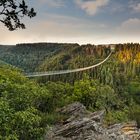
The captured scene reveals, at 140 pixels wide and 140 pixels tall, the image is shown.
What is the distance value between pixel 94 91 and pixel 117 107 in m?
37.4

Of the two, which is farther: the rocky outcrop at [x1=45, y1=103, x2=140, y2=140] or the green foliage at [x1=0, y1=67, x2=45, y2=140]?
the rocky outcrop at [x1=45, y1=103, x2=140, y2=140]

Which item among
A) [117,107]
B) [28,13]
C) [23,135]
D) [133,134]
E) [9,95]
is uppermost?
[28,13]

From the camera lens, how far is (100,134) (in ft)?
136

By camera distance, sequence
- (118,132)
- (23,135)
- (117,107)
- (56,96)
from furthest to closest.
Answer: (117,107), (56,96), (118,132), (23,135)

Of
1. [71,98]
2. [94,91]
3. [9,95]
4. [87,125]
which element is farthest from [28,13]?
[94,91]

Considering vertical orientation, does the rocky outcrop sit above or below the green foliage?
below

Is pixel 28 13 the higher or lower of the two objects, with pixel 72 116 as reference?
higher

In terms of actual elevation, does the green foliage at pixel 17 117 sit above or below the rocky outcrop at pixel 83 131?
above

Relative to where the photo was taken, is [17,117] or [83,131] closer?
[17,117]

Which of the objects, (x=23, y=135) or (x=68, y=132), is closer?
(x=23, y=135)

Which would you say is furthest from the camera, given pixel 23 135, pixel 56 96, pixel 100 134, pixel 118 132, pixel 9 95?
pixel 56 96

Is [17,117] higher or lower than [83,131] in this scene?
higher

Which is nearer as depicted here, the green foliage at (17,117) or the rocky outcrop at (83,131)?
the green foliage at (17,117)

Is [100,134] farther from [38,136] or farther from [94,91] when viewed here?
[94,91]
